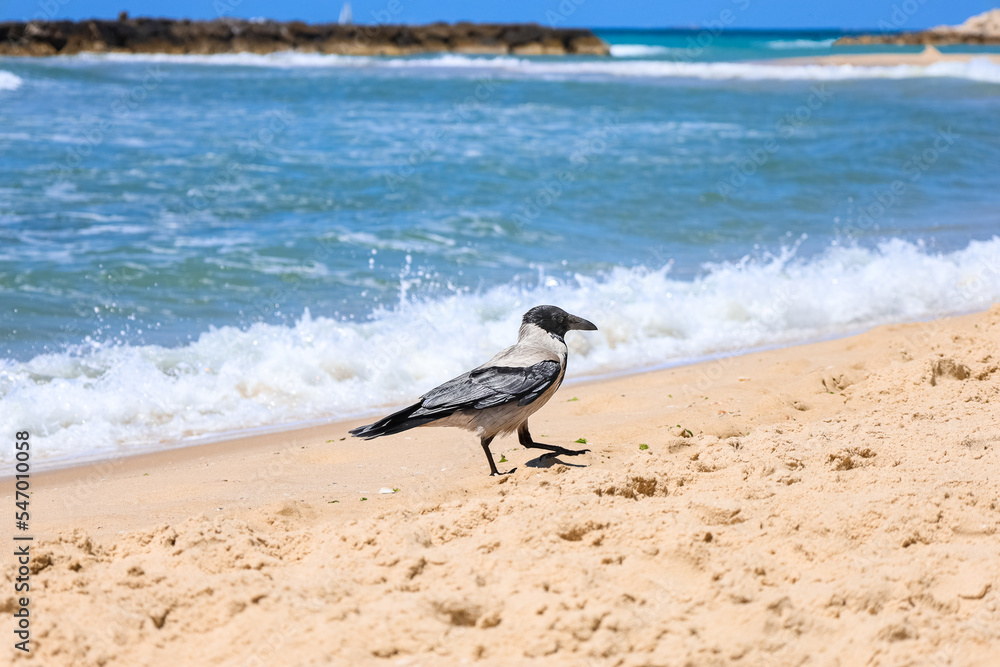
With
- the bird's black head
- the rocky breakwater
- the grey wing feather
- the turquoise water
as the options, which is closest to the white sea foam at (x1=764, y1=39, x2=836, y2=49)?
the rocky breakwater

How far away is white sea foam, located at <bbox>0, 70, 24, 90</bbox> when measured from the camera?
24.4 metres

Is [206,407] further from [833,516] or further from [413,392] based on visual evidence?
[833,516]

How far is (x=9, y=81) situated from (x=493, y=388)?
27.3 metres

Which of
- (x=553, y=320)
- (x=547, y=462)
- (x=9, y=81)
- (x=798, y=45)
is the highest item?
(x=798, y=45)

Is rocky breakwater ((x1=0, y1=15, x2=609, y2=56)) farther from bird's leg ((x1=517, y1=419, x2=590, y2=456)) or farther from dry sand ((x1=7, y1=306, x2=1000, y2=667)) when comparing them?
dry sand ((x1=7, y1=306, x2=1000, y2=667))

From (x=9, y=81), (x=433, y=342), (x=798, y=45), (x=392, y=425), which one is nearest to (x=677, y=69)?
(x=9, y=81)

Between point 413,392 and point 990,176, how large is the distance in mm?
12843

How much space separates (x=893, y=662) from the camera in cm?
239

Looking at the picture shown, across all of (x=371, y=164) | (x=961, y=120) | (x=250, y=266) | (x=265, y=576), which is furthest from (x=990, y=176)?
(x=265, y=576)

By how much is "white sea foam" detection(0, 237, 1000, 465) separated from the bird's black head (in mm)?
1837

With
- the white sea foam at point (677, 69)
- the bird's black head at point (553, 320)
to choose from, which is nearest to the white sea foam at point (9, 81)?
the white sea foam at point (677, 69)

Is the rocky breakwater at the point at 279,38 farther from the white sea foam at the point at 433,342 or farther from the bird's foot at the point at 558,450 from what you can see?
the bird's foot at the point at 558,450

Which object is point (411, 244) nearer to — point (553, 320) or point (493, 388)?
point (553, 320)

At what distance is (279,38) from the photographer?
55.8 meters
